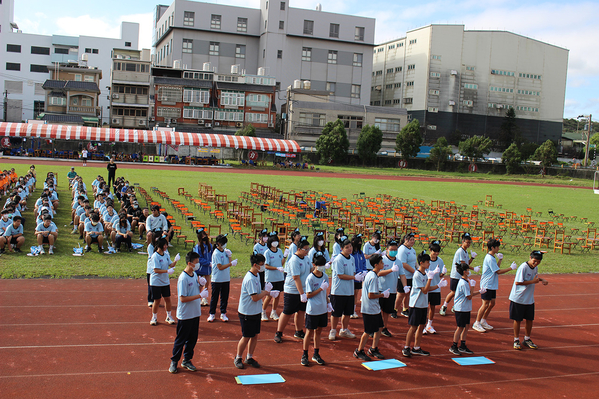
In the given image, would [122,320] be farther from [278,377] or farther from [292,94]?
[292,94]

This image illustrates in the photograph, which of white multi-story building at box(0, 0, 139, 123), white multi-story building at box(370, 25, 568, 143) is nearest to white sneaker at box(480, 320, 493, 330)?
white multi-story building at box(0, 0, 139, 123)

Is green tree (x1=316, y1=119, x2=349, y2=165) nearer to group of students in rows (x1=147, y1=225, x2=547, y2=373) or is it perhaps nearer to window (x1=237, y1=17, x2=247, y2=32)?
window (x1=237, y1=17, x2=247, y2=32)

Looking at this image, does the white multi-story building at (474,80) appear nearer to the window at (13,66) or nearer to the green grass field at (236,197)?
the green grass field at (236,197)

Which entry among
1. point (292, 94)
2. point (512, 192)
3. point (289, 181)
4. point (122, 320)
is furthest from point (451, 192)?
point (292, 94)

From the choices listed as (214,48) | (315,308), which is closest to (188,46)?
(214,48)

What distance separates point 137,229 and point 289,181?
74.5 feet

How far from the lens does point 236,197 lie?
28.3 metres

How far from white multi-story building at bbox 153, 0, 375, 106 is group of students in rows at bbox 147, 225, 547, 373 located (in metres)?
73.8

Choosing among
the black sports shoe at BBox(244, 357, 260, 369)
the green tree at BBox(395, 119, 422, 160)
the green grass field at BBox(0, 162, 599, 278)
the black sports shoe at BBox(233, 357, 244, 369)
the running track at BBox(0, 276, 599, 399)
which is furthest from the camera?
the green tree at BBox(395, 119, 422, 160)

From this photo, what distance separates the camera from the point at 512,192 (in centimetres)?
4025

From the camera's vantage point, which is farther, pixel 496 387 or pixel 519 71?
pixel 519 71

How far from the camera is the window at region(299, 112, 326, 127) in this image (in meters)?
71.6

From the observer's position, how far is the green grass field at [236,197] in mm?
13008

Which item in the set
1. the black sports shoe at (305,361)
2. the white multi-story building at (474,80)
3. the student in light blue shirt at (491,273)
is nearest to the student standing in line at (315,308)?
the black sports shoe at (305,361)
